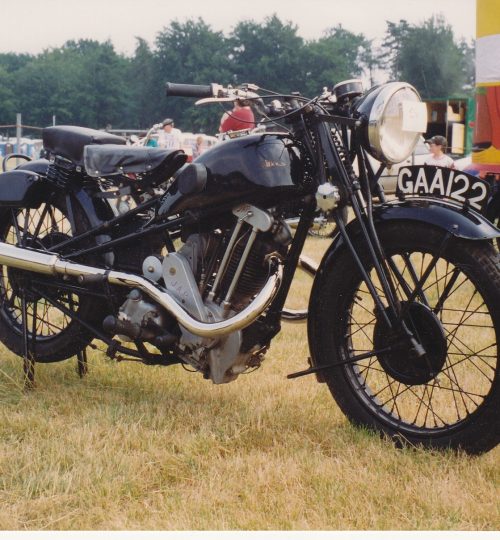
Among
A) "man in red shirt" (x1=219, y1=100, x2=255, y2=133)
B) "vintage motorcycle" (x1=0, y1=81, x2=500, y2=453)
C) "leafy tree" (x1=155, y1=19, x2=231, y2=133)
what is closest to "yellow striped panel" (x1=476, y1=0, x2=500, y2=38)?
"man in red shirt" (x1=219, y1=100, x2=255, y2=133)

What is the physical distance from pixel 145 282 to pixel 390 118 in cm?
122

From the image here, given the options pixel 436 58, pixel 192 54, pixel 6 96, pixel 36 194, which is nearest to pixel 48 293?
pixel 36 194

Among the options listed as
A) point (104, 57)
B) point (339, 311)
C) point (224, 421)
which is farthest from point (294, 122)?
point (104, 57)

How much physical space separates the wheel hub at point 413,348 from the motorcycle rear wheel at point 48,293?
1.50 meters

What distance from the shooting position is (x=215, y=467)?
9.67ft

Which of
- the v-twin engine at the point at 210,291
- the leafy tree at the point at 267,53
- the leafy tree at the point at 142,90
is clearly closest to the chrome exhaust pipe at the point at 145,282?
the v-twin engine at the point at 210,291

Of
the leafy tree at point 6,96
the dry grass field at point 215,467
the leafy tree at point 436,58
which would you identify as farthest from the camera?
the leafy tree at point 6,96

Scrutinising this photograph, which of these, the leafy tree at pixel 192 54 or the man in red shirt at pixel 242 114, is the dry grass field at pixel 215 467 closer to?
the man in red shirt at pixel 242 114

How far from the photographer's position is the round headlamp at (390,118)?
9.54 feet

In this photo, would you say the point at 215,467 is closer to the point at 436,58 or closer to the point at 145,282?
the point at 145,282

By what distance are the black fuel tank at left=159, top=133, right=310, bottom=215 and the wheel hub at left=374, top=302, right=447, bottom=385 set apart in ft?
2.13

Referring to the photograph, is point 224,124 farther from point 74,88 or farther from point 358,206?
point 74,88

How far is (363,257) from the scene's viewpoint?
307 cm

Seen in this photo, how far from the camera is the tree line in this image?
52.5 meters
